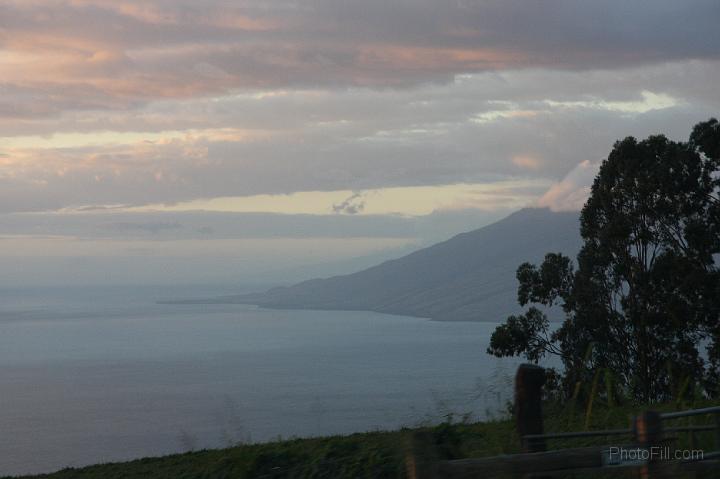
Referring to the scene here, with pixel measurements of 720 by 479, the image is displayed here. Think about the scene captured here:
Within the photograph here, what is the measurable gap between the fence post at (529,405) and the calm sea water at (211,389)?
152cm

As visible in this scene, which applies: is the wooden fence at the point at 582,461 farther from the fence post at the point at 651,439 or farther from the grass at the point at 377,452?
the grass at the point at 377,452

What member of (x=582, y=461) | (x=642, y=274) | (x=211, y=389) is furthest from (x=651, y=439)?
(x=211, y=389)

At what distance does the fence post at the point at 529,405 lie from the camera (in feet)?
22.7

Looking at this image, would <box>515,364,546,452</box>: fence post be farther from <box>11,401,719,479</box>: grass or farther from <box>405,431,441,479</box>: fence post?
<box>405,431,441,479</box>: fence post

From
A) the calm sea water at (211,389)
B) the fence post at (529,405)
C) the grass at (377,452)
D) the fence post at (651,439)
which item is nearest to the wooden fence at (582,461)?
the fence post at (651,439)

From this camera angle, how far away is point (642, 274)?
2795 centimetres

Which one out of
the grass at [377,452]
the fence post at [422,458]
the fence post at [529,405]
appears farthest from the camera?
the grass at [377,452]

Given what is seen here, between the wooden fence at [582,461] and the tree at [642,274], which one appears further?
the tree at [642,274]

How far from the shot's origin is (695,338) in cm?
2728

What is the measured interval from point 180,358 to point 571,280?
5207 inches

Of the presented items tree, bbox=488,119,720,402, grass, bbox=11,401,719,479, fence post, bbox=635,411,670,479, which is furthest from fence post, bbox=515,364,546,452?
tree, bbox=488,119,720,402

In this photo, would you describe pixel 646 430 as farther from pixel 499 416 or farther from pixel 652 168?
pixel 652 168

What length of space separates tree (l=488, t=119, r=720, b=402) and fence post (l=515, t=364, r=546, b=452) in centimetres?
2055

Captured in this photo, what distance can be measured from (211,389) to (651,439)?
109 meters
